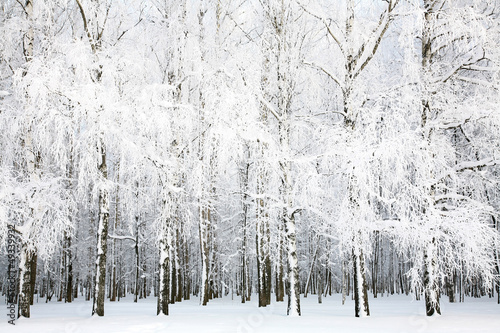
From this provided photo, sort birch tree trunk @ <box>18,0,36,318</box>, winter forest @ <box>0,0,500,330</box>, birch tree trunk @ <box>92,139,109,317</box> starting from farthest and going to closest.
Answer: birch tree trunk @ <box>92,139,109,317</box> → birch tree trunk @ <box>18,0,36,318</box> → winter forest @ <box>0,0,500,330</box>

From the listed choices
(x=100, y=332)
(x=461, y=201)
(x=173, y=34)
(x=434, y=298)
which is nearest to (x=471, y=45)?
(x=461, y=201)

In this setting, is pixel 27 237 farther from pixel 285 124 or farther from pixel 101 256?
pixel 285 124

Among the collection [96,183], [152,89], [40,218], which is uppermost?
[152,89]

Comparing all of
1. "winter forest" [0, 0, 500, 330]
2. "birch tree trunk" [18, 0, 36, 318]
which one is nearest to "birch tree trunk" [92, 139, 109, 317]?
"winter forest" [0, 0, 500, 330]

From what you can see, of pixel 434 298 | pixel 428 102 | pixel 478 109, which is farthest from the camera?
pixel 428 102

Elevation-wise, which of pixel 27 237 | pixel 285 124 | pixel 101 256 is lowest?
pixel 101 256

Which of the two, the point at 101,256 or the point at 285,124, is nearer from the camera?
the point at 101,256

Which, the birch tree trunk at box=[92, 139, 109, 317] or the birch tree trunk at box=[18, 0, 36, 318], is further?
the birch tree trunk at box=[92, 139, 109, 317]

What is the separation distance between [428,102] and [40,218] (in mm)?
11564

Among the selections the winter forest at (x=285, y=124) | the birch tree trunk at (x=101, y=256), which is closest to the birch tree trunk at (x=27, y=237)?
the winter forest at (x=285, y=124)

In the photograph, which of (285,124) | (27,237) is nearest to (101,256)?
(27,237)

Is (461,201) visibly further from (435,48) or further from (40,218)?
(40,218)

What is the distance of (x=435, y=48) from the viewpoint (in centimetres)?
1166

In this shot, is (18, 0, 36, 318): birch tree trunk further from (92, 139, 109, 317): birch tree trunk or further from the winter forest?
(92, 139, 109, 317): birch tree trunk
